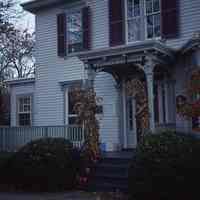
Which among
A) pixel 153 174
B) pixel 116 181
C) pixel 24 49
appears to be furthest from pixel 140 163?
pixel 24 49

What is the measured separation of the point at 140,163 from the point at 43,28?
390 inches

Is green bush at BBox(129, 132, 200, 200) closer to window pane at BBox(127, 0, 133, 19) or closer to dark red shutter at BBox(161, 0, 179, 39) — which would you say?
dark red shutter at BBox(161, 0, 179, 39)

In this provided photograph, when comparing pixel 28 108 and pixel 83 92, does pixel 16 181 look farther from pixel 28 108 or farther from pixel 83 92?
pixel 28 108

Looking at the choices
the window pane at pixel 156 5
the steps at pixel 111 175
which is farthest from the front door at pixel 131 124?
the window pane at pixel 156 5

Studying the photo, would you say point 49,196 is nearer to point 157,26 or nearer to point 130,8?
point 157,26

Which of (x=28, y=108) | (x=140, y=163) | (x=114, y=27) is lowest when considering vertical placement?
(x=140, y=163)

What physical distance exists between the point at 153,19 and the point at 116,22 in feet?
5.22

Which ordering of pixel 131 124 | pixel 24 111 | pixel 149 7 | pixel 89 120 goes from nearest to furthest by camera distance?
pixel 89 120 → pixel 149 7 → pixel 131 124 → pixel 24 111

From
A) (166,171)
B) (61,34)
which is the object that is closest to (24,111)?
(61,34)

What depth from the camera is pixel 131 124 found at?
1510 centimetres

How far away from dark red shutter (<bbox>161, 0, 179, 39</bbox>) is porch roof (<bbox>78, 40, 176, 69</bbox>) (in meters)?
0.99

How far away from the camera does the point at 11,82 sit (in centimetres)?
1862

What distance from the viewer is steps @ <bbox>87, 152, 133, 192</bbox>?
11688 mm

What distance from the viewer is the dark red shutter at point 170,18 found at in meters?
13.8
